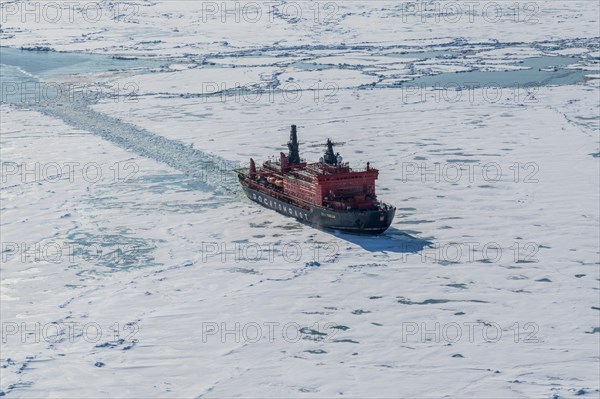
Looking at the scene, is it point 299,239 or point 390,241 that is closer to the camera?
point 390,241

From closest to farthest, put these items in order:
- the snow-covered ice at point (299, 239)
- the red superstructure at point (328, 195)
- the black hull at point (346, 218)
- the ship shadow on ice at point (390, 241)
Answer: the snow-covered ice at point (299, 239), the ship shadow on ice at point (390, 241), the black hull at point (346, 218), the red superstructure at point (328, 195)

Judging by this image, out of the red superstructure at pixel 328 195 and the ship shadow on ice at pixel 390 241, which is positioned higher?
the red superstructure at pixel 328 195

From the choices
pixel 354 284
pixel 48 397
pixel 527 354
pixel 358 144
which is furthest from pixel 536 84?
pixel 48 397

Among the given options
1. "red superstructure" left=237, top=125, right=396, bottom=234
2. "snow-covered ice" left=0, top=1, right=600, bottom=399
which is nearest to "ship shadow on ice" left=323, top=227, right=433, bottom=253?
"snow-covered ice" left=0, top=1, right=600, bottom=399

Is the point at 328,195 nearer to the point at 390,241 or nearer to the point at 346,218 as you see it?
the point at 346,218

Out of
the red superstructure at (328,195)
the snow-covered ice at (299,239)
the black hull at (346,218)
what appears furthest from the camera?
the red superstructure at (328,195)

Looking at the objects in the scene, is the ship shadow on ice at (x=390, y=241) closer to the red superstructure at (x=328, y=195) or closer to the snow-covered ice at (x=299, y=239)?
the snow-covered ice at (x=299, y=239)

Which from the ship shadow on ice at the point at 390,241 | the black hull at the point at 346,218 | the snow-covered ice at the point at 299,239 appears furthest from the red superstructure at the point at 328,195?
the snow-covered ice at the point at 299,239

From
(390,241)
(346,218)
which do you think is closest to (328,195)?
(346,218)
